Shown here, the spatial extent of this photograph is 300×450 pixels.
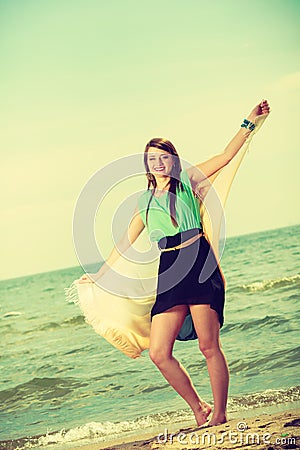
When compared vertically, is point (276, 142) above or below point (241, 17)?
below

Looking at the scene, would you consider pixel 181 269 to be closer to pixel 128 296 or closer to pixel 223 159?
pixel 128 296

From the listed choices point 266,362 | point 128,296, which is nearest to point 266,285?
point 266,362

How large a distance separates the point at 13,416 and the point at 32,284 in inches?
138

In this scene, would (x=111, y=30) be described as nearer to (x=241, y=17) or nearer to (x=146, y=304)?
(x=241, y=17)

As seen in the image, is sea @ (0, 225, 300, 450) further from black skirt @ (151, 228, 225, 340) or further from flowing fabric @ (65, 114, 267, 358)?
black skirt @ (151, 228, 225, 340)

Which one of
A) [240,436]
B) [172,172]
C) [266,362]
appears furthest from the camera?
[266,362]

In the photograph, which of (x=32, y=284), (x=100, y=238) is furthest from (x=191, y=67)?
(x=32, y=284)

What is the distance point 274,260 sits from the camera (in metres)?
8.53

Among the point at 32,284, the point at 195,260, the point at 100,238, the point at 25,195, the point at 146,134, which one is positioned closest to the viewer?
the point at 195,260

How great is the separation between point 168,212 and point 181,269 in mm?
298

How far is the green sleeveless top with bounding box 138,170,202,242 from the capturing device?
3.65 meters

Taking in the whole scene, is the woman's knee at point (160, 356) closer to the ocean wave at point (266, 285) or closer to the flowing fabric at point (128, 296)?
the flowing fabric at point (128, 296)

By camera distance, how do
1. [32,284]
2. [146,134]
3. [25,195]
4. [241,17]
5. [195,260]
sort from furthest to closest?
[32,284] → [25,195] → [146,134] → [241,17] → [195,260]

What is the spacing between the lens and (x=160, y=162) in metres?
3.75
